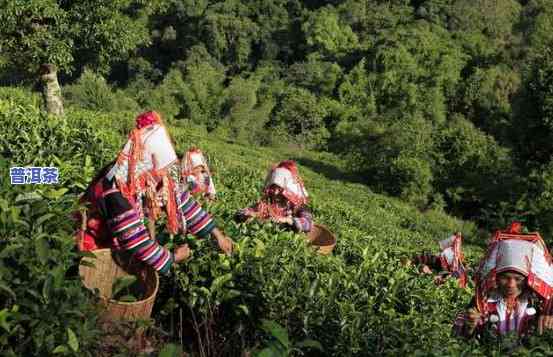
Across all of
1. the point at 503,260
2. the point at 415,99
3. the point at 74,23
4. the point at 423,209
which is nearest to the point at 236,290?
the point at 503,260

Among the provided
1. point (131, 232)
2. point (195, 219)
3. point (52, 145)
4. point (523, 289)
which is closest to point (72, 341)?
point (131, 232)

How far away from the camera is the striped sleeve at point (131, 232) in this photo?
9.46 ft

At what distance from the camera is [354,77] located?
41531 mm

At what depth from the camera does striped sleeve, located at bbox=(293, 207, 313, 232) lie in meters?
4.63

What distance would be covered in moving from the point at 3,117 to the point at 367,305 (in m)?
3.87

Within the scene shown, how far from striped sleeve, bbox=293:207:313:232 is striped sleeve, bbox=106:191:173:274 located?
6.04ft

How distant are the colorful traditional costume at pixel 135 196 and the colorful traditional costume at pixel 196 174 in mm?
2913

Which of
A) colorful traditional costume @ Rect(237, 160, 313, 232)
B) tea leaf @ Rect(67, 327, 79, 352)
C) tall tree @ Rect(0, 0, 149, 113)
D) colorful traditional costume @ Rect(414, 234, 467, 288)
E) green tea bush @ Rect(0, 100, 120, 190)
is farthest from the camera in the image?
tall tree @ Rect(0, 0, 149, 113)

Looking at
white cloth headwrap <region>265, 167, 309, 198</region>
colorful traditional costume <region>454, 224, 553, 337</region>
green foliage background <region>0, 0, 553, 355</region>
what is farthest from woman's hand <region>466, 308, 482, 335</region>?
white cloth headwrap <region>265, 167, 309, 198</region>

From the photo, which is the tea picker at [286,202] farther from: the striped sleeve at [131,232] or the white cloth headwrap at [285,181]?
the striped sleeve at [131,232]

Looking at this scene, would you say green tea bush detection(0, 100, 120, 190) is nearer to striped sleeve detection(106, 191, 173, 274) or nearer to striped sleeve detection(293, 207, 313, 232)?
striped sleeve detection(106, 191, 173, 274)

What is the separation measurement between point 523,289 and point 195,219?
1701 mm

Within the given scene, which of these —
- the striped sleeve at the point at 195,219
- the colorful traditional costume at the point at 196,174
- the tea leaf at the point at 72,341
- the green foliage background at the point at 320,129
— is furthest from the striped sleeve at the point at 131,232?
the colorful traditional costume at the point at 196,174

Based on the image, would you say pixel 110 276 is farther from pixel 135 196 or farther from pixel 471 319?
pixel 471 319
